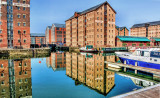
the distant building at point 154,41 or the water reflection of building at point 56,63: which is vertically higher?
the distant building at point 154,41

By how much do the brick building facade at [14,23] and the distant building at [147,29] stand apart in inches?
4653

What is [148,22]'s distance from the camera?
138000mm

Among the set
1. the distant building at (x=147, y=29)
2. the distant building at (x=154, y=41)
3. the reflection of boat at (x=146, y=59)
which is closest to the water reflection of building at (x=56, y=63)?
the reflection of boat at (x=146, y=59)

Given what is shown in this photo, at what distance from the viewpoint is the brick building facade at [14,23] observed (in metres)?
53.8

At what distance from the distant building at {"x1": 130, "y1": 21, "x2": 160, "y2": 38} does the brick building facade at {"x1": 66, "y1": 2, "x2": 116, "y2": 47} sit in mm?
70537

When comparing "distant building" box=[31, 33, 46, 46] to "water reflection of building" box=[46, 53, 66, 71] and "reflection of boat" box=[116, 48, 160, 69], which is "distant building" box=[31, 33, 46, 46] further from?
"reflection of boat" box=[116, 48, 160, 69]

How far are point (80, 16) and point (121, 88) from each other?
72981mm

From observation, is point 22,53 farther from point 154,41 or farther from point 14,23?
point 154,41

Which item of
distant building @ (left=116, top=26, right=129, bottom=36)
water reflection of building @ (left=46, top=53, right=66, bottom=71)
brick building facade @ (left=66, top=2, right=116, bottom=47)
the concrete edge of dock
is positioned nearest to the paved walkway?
water reflection of building @ (left=46, top=53, right=66, bottom=71)

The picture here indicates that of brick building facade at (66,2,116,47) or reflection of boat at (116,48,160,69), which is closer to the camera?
reflection of boat at (116,48,160,69)

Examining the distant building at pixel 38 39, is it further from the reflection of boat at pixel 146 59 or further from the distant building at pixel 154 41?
the reflection of boat at pixel 146 59

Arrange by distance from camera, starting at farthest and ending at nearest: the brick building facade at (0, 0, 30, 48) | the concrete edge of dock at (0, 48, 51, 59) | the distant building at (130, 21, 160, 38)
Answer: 1. the distant building at (130, 21, 160, 38)
2. the brick building facade at (0, 0, 30, 48)
3. the concrete edge of dock at (0, 48, 51, 59)

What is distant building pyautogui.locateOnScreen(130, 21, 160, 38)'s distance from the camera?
12534 centimetres

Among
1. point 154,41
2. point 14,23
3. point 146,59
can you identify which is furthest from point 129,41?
point 14,23
